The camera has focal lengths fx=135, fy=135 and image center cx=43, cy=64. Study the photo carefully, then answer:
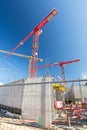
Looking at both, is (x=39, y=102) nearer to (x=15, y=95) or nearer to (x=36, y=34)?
(x=15, y=95)

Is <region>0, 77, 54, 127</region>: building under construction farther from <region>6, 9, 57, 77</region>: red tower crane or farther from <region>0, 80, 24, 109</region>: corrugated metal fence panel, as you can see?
<region>6, 9, 57, 77</region>: red tower crane

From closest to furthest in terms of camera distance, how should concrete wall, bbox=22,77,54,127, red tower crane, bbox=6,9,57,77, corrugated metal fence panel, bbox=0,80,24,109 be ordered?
1. concrete wall, bbox=22,77,54,127
2. corrugated metal fence panel, bbox=0,80,24,109
3. red tower crane, bbox=6,9,57,77

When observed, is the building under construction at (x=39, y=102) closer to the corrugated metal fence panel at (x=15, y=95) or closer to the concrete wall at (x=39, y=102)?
the concrete wall at (x=39, y=102)

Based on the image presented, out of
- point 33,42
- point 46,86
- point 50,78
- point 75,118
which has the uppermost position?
point 33,42

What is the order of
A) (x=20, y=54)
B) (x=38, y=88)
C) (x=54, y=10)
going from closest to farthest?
(x=38, y=88) → (x=54, y=10) → (x=20, y=54)

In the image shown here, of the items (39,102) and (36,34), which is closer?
(39,102)

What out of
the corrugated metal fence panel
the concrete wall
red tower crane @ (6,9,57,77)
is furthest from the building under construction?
red tower crane @ (6,9,57,77)

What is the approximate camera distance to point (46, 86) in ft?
38.3

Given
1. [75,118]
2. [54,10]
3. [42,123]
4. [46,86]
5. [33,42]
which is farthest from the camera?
[33,42]

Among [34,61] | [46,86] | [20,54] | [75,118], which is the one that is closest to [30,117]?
[46,86]

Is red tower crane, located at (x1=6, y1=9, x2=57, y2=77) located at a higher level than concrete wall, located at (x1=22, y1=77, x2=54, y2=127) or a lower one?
higher

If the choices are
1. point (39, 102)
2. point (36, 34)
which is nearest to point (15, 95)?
point (39, 102)

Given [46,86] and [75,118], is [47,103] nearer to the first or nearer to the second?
[46,86]

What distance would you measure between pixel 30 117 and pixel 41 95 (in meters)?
2.60
